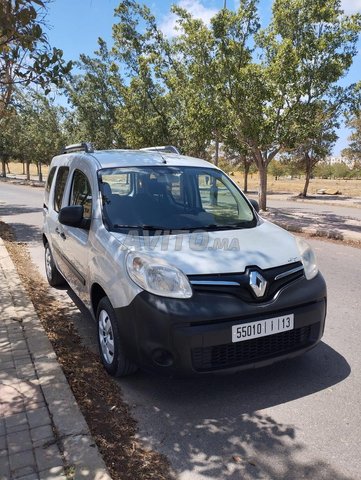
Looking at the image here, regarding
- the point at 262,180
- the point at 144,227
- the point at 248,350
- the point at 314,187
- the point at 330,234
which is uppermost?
the point at 262,180

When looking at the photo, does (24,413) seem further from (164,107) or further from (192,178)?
(164,107)

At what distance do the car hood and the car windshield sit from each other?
243mm

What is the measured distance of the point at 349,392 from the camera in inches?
132

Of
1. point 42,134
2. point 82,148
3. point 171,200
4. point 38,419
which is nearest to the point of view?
point 38,419

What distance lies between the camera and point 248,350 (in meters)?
3.13

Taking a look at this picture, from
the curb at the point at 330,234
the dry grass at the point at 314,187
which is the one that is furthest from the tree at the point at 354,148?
the curb at the point at 330,234

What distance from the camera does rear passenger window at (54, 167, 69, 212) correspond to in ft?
17.3

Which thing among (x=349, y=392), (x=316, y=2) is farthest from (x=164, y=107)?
(x=349, y=392)

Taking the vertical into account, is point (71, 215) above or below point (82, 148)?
below

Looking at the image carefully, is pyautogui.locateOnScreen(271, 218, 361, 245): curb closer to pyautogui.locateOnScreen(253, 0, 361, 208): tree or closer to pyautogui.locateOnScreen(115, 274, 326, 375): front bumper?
pyautogui.locateOnScreen(253, 0, 361, 208): tree

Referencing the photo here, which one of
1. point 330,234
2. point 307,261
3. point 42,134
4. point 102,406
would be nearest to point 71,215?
point 102,406

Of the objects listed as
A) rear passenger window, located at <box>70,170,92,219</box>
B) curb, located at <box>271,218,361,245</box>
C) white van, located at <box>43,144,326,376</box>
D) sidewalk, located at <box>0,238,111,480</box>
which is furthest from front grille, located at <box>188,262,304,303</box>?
curb, located at <box>271,218,361,245</box>

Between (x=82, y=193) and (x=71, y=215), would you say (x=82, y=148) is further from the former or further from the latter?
(x=71, y=215)

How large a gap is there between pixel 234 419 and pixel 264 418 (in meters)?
0.22
